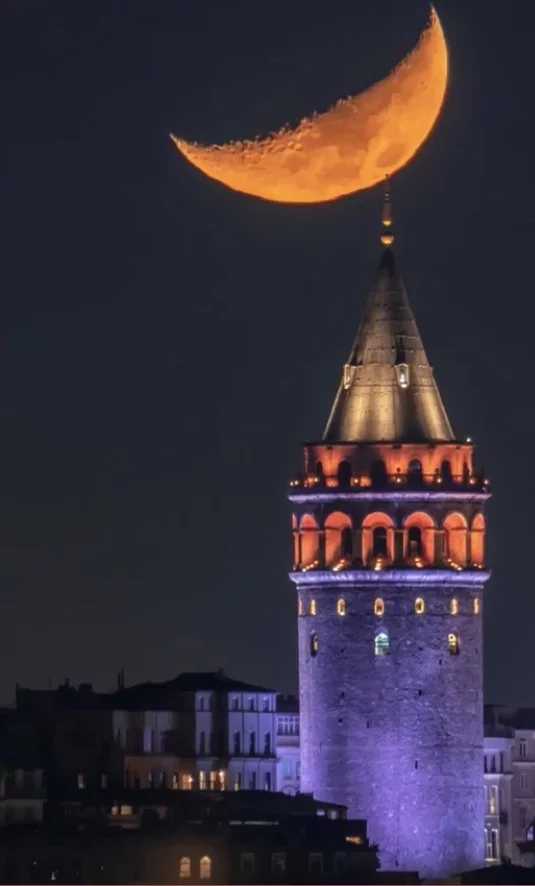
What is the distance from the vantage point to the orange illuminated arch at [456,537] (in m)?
166

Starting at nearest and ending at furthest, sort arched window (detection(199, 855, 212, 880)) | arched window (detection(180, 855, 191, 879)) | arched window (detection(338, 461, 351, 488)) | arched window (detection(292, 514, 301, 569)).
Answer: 1. arched window (detection(180, 855, 191, 879))
2. arched window (detection(199, 855, 212, 880))
3. arched window (detection(338, 461, 351, 488))
4. arched window (detection(292, 514, 301, 569))

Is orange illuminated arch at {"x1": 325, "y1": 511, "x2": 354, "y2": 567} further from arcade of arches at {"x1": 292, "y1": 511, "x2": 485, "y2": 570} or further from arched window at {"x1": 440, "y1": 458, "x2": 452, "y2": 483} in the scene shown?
arched window at {"x1": 440, "y1": 458, "x2": 452, "y2": 483}

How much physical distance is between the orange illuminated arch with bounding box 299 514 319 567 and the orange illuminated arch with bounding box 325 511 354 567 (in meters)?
0.33

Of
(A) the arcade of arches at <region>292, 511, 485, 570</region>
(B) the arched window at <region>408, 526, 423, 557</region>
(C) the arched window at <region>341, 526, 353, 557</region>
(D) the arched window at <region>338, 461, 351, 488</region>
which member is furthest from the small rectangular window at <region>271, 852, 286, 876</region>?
(D) the arched window at <region>338, 461, 351, 488</region>

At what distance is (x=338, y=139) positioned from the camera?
15588cm

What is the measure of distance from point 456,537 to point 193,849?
10.2m

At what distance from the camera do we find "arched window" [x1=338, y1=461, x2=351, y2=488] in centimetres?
16575

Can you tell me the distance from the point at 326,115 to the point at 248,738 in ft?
95.1

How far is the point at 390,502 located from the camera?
165m

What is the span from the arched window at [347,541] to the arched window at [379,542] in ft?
1.67

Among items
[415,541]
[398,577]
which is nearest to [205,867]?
[398,577]

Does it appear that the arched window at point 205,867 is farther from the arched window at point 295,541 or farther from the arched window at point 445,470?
the arched window at point 445,470

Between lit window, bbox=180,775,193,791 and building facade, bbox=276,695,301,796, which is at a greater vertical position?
building facade, bbox=276,695,301,796

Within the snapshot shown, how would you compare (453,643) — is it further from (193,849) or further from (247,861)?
(193,849)
